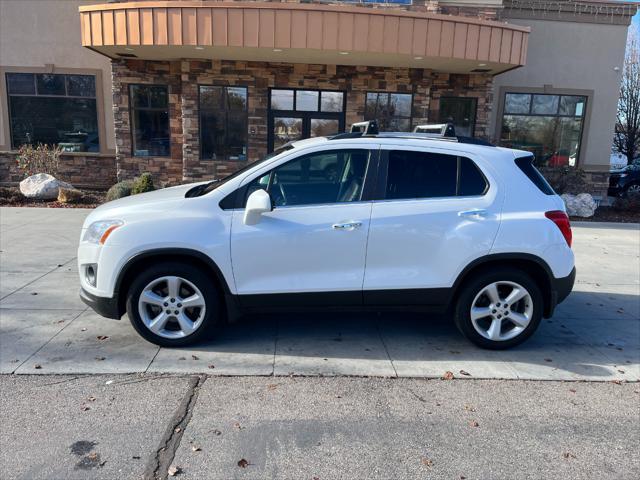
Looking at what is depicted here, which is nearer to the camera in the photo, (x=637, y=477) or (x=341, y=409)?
(x=637, y=477)

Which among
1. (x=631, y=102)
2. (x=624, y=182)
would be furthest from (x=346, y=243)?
(x=631, y=102)

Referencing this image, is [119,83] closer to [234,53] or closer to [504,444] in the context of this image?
[234,53]

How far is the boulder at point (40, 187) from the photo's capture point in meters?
12.3

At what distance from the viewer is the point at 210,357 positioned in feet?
14.5

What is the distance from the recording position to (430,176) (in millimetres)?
4613

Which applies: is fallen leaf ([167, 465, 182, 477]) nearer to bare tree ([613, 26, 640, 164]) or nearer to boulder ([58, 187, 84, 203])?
boulder ([58, 187, 84, 203])

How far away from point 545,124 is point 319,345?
44.4ft

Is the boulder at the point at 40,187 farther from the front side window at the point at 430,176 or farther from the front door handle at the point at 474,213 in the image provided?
the front door handle at the point at 474,213

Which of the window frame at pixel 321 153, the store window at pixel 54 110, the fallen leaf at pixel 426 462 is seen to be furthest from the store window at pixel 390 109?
the fallen leaf at pixel 426 462

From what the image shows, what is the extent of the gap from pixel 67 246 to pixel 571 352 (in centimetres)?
720

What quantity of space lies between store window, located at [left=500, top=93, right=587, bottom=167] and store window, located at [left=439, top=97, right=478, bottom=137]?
1346 mm

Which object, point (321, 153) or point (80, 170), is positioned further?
point (80, 170)

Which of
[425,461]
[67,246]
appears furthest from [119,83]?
[425,461]

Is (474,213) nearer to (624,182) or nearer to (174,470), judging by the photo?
(174,470)
